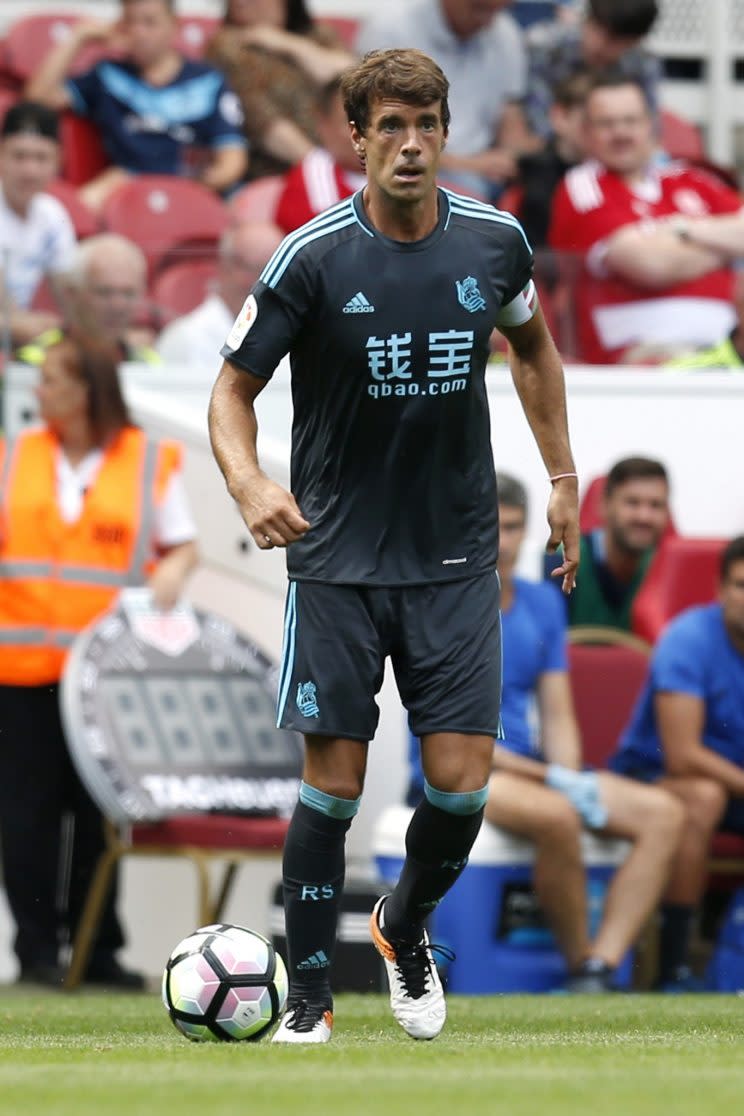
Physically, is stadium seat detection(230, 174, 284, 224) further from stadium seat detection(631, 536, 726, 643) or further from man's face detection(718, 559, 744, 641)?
man's face detection(718, 559, 744, 641)


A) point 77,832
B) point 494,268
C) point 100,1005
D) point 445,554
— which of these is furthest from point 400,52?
point 77,832

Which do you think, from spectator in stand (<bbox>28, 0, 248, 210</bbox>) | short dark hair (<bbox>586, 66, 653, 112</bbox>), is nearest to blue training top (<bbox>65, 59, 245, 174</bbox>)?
spectator in stand (<bbox>28, 0, 248, 210</bbox>)

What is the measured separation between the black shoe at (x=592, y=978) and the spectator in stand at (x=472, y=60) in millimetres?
5421

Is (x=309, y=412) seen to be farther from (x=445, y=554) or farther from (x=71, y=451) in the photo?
(x=71, y=451)

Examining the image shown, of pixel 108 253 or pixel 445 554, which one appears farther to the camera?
pixel 108 253

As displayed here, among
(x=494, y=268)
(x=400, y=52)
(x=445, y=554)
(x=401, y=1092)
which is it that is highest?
(x=400, y=52)

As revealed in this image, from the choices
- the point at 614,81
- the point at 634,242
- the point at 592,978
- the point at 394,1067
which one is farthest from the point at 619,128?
the point at 394,1067

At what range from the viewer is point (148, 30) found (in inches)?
493

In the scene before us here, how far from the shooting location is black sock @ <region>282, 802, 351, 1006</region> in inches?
225

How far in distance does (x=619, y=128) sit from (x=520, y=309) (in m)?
5.33

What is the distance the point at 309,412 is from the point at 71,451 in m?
3.59

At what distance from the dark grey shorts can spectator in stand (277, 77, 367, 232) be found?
210 inches

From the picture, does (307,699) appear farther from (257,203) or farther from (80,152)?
(80,152)

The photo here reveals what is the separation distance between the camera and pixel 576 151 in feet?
38.3
